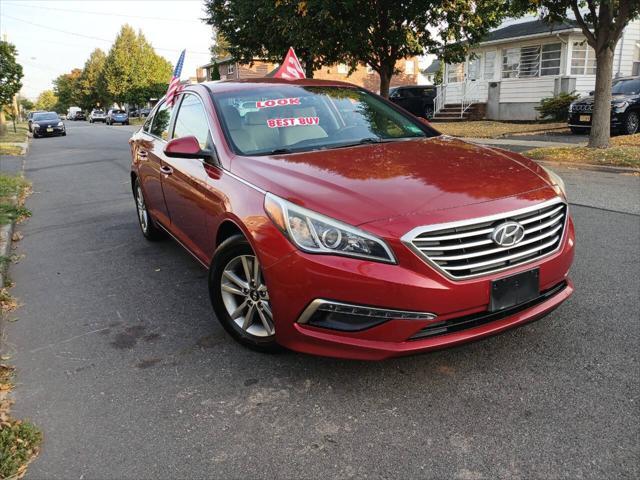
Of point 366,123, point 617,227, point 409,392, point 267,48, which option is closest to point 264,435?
point 409,392

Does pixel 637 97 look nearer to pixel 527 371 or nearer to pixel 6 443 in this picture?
pixel 527 371

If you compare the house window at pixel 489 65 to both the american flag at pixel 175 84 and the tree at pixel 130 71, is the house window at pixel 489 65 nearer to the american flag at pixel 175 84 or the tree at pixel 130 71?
the american flag at pixel 175 84

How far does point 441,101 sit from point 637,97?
1295 cm

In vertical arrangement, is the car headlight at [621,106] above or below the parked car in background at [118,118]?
above

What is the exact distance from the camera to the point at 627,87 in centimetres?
1602

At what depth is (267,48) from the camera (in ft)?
69.5

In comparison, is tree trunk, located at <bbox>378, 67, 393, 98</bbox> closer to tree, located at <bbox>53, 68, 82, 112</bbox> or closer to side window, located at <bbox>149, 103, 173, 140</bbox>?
side window, located at <bbox>149, 103, 173, 140</bbox>

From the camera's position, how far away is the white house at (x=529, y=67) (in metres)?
22.2

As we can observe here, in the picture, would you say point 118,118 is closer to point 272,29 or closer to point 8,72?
point 8,72

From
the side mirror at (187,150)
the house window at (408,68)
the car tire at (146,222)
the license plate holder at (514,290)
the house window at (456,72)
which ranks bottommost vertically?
the car tire at (146,222)

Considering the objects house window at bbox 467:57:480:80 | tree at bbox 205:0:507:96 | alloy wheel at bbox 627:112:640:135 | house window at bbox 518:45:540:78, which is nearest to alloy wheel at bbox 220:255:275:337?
tree at bbox 205:0:507:96

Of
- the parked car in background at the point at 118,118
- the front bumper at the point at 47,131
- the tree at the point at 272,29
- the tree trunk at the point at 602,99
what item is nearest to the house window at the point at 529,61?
the tree at the point at 272,29

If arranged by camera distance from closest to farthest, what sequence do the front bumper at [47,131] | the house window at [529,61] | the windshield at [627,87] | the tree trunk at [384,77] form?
the windshield at [627,87] < the tree trunk at [384,77] < the house window at [529,61] < the front bumper at [47,131]

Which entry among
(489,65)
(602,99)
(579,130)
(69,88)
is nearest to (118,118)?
(489,65)
